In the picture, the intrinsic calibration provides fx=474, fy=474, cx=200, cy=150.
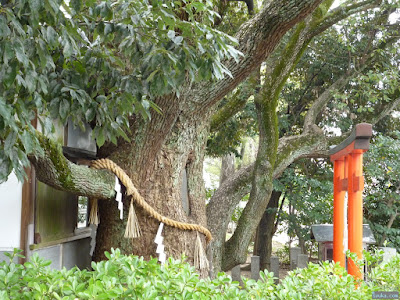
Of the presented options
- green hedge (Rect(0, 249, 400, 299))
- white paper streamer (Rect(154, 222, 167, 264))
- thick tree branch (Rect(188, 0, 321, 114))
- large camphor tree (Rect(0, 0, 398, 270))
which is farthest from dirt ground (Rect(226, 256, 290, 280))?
green hedge (Rect(0, 249, 400, 299))

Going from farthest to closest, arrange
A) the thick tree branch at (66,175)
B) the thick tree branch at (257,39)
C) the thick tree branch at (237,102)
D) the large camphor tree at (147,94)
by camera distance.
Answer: the thick tree branch at (237,102) < the thick tree branch at (257,39) < the thick tree branch at (66,175) < the large camphor tree at (147,94)

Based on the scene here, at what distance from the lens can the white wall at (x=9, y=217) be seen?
4.00m

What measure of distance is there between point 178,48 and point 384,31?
6.13 m

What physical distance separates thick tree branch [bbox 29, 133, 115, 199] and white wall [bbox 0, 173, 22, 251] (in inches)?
25.6

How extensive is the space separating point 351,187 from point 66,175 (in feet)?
10.4

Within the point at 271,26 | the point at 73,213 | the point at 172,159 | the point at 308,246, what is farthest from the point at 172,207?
the point at 308,246

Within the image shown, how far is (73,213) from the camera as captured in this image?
5211 millimetres

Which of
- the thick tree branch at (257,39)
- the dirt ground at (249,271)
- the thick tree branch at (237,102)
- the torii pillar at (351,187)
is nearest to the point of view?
the thick tree branch at (257,39)

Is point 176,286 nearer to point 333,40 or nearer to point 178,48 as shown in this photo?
point 178,48

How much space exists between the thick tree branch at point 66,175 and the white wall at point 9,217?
649 mm

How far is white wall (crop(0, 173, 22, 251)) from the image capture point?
13.1ft

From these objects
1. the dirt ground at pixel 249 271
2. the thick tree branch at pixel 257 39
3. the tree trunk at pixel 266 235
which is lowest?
the dirt ground at pixel 249 271

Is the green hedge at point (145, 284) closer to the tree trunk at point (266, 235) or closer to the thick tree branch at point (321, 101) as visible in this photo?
the thick tree branch at point (321, 101)

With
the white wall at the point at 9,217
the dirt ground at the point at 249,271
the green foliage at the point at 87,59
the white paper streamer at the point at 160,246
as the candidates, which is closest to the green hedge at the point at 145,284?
the green foliage at the point at 87,59
